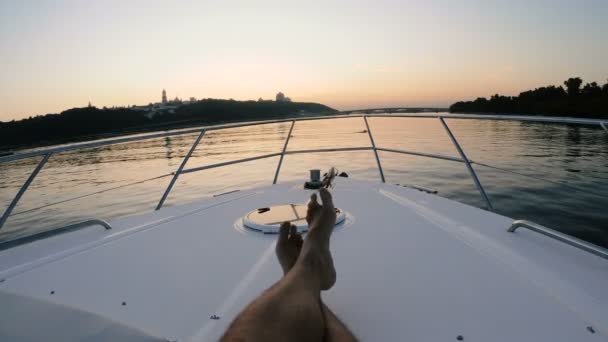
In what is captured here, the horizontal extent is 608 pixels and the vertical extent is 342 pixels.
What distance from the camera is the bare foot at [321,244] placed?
1.04m

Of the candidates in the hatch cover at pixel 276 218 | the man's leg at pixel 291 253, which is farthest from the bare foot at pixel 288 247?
the hatch cover at pixel 276 218

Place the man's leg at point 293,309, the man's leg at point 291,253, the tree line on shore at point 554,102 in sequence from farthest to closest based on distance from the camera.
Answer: the tree line on shore at point 554,102 < the man's leg at point 291,253 < the man's leg at point 293,309

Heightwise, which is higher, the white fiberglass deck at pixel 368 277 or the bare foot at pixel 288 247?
the bare foot at pixel 288 247

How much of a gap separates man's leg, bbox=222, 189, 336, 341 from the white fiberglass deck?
0.18 m

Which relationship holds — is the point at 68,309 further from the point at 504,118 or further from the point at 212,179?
the point at 212,179

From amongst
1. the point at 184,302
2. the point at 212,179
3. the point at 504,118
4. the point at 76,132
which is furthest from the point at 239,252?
the point at 76,132

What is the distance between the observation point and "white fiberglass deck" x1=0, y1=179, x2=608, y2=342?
1008 mm

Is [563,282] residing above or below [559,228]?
above

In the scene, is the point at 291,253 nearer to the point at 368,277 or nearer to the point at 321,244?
the point at 321,244

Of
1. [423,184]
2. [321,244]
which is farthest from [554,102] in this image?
[321,244]

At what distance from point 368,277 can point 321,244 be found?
11.7 inches

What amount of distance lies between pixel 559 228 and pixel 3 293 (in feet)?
22.4

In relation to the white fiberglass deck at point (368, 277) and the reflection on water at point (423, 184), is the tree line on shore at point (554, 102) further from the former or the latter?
the white fiberglass deck at point (368, 277)

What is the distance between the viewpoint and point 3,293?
776 millimetres
